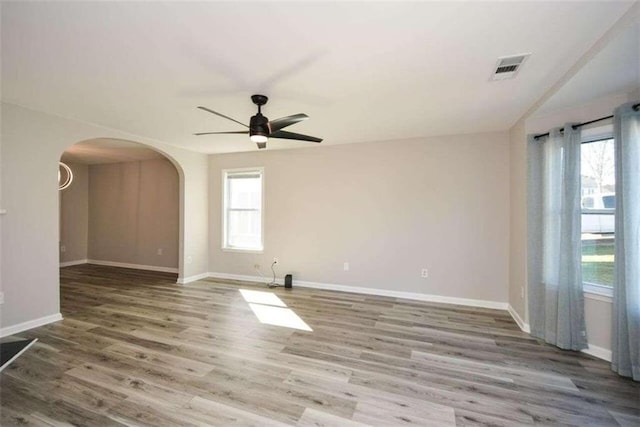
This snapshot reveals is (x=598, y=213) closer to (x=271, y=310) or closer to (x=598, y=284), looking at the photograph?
(x=598, y=284)

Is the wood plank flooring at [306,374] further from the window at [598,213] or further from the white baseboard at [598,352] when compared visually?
the window at [598,213]

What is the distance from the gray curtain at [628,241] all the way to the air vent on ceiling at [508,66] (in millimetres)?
915

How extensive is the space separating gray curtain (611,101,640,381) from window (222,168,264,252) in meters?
4.65

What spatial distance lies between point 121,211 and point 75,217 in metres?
1.29

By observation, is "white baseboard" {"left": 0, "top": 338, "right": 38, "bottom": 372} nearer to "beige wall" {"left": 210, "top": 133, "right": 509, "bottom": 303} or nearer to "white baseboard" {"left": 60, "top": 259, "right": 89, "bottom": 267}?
"beige wall" {"left": 210, "top": 133, "right": 509, "bottom": 303}

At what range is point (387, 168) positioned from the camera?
4.36 meters

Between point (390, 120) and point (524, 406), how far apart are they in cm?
300

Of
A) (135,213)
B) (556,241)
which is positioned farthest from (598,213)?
(135,213)

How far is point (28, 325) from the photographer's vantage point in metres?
3.08

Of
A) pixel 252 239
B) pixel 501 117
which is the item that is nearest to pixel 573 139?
pixel 501 117

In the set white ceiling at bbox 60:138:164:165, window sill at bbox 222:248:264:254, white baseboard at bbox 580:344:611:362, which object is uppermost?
white ceiling at bbox 60:138:164:165

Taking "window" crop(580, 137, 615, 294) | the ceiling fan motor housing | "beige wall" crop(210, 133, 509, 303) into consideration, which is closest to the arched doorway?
"beige wall" crop(210, 133, 509, 303)

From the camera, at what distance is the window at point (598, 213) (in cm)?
254

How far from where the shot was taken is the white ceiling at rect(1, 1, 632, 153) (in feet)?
5.10
